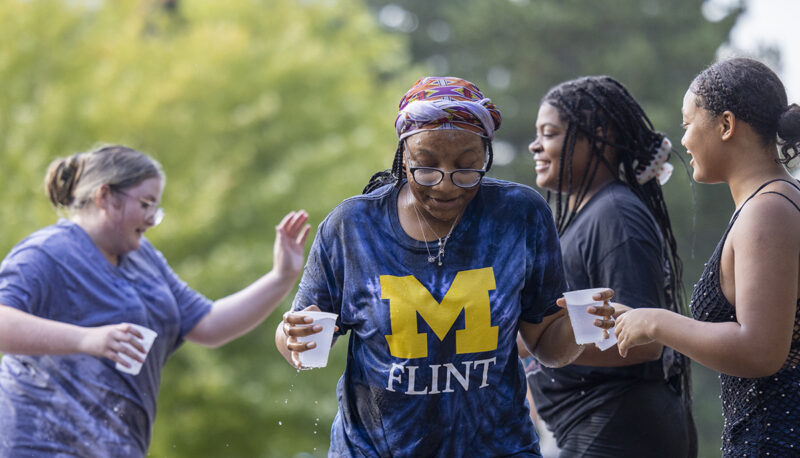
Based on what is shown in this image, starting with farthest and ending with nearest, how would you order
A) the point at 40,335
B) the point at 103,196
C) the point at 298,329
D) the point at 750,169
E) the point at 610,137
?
the point at 103,196, the point at 610,137, the point at 40,335, the point at 750,169, the point at 298,329

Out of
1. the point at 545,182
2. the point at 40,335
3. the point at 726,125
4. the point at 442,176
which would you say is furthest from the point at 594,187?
the point at 40,335

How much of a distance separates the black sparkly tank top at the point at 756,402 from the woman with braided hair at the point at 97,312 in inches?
84.8

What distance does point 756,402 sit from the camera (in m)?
2.61

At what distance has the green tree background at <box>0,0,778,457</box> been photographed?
1205 cm

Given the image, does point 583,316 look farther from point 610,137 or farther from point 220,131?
point 220,131

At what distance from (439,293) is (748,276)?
0.87m

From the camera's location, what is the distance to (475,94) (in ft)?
8.91

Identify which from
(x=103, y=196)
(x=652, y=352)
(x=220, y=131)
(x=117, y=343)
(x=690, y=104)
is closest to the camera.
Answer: (x=690, y=104)

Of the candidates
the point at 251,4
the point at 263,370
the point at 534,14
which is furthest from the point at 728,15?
the point at 263,370

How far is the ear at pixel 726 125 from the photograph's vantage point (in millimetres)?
2682

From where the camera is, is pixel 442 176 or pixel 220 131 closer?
pixel 442 176

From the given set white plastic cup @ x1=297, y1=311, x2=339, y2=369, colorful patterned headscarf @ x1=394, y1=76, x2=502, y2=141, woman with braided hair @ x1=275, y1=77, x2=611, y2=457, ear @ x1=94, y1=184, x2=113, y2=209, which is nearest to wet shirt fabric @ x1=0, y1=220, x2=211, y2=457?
ear @ x1=94, y1=184, x2=113, y2=209

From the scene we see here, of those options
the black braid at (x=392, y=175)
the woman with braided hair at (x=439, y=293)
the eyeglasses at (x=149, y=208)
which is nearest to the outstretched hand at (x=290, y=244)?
the eyeglasses at (x=149, y=208)

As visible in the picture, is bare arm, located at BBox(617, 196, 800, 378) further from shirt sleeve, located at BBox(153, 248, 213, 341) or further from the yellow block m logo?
shirt sleeve, located at BBox(153, 248, 213, 341)
